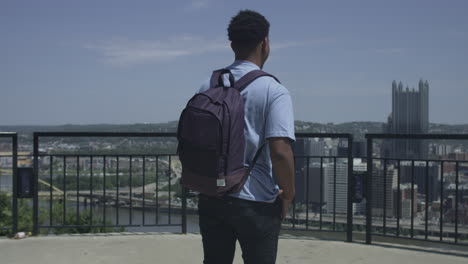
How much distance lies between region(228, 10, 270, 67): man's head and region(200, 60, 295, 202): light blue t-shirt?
0.58 feet

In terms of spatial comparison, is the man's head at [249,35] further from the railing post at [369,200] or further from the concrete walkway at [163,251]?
the railing post at [369,200]

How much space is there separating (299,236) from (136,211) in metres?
2.78

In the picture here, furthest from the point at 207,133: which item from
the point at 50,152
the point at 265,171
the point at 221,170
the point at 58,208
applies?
the point at 58,208

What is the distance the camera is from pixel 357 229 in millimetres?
6039

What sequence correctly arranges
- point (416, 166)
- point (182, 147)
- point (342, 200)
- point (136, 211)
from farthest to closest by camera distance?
point (136, 211)
point (342, 200)
point (416, 166)
point (182, 147)

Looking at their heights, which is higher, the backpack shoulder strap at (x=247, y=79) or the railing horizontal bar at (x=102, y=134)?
the backpack shoulder strap at (x=247, y=79)

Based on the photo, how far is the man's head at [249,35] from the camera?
2359 millimetres

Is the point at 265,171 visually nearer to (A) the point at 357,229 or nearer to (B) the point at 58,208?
(A) the point at 357,229

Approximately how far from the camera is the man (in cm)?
225

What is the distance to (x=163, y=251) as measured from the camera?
210 inches

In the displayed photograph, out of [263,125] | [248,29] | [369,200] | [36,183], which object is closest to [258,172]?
[263,125]

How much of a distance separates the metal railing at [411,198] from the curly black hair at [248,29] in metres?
3.40

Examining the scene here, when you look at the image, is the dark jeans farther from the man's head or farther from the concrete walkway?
the concrete walkway

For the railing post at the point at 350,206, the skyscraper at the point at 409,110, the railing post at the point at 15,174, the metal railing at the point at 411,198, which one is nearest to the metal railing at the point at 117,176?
the railing post at the point at 15,174
